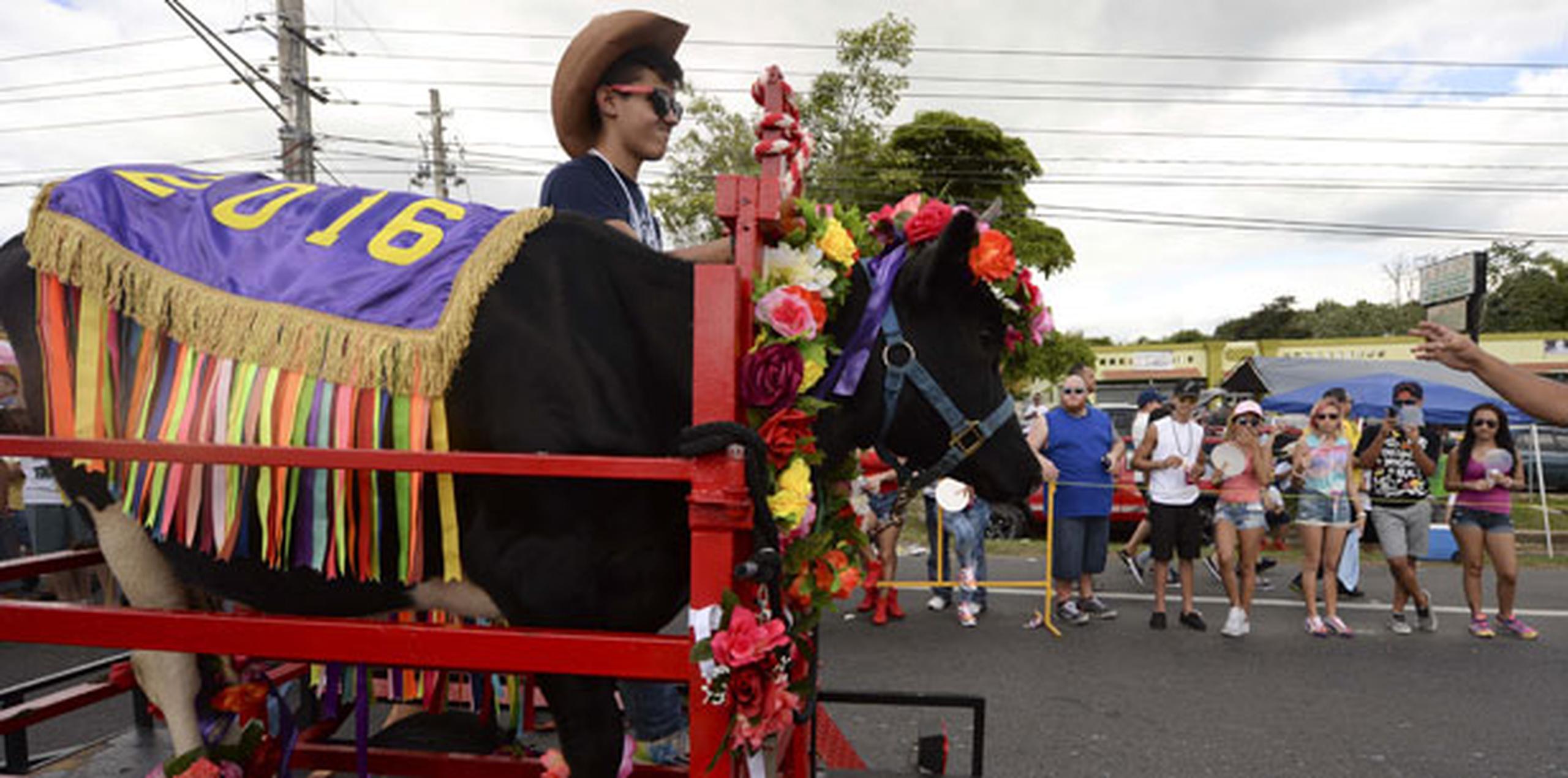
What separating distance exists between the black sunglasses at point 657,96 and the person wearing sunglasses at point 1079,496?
195 inches

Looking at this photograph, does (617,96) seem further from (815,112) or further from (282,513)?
(815,112)

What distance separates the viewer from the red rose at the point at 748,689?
5.09 feet

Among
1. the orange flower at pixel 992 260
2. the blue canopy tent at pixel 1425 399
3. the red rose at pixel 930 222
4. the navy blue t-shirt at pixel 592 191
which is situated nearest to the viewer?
the orange flower at pixel 992 260

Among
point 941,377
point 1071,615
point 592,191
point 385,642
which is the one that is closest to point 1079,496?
point 1071,615

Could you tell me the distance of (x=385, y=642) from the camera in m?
1.62

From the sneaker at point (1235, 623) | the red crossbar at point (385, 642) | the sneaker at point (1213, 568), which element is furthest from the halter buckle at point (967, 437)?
the sneaker at point (1213, 568)

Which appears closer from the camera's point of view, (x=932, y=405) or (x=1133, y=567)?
(x=932, y=405)

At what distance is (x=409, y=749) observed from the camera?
2793mm

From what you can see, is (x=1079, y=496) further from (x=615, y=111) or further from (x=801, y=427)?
(x=801, y=427)

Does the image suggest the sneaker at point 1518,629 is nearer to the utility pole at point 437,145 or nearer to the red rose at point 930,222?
the red rose at point 930,222

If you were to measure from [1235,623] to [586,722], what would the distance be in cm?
608

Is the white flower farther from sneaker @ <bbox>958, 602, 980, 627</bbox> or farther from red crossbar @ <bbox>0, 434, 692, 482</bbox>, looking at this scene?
sneaker @ <bbox>958, 602, 980, 627</bbox>

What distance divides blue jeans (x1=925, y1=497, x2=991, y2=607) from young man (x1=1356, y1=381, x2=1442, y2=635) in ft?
10.2

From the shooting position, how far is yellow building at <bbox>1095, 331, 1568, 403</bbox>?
3203 cm
